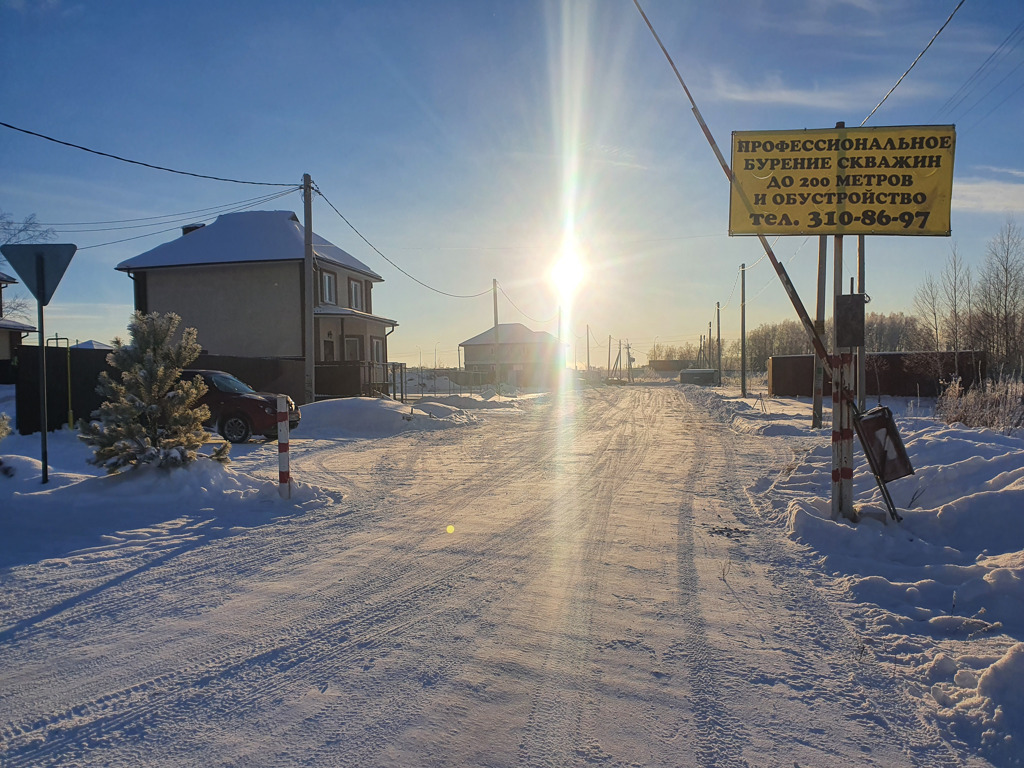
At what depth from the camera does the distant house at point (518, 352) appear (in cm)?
7038

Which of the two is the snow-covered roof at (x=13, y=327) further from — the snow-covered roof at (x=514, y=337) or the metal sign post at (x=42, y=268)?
the snow-covered roof at (x=514, y=337)

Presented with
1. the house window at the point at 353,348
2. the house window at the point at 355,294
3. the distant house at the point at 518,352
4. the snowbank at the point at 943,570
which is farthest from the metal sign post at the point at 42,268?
the distant house at the point at 518,352

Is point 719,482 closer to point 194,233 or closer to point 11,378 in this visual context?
point 194,233

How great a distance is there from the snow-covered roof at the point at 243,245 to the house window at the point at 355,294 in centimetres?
94

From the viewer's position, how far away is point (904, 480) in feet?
23.4

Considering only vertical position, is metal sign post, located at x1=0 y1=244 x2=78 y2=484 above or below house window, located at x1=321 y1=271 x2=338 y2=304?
below

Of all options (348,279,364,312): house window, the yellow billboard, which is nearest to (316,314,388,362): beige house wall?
(348,279,364,312): house window

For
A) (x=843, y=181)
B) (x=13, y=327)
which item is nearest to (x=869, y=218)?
(x=843, y=181)

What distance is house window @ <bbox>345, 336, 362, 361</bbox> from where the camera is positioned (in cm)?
3225

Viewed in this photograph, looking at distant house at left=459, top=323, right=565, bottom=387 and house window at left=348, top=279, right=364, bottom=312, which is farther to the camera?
distant house at left=459, top=323, right=565, bottom=387

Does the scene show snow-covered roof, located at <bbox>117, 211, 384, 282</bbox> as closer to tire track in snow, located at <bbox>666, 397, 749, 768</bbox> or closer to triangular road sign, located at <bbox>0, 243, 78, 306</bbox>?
triangular road sign, located at <bbox>0, 243, 78, 306</bbox>

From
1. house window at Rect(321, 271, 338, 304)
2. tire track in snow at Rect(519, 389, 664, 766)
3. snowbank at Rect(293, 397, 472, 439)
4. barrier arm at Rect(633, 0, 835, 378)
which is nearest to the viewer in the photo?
tire track in snow at Rect(519, 389, 664, 766)

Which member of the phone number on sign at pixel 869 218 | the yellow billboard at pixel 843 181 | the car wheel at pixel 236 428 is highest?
the yellow billboard at pixel 843 181

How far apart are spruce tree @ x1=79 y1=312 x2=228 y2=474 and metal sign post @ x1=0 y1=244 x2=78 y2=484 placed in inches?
27.4
